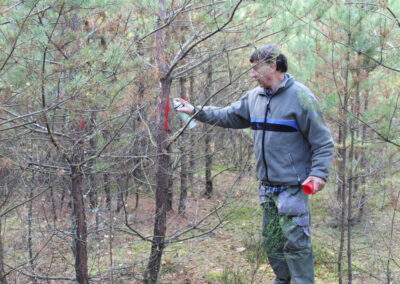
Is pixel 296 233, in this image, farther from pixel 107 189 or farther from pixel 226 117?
pixel 107 189


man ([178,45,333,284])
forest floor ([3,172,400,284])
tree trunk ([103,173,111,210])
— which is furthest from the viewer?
tree trunk ([103,173,111,210])

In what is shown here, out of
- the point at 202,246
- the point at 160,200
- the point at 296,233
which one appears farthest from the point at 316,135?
the point at 202,246

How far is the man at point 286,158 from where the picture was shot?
2721mm

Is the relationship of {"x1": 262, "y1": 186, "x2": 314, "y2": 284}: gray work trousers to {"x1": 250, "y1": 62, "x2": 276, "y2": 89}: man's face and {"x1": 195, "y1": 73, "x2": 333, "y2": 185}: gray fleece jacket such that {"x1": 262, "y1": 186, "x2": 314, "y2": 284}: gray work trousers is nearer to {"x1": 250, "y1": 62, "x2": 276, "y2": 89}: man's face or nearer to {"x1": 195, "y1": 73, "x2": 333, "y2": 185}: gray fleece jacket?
{"x1": 195, "y1": 73, "x2": 333, "y2": 185}: gray fleece jacket

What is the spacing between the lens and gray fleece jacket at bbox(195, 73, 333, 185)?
271 cm

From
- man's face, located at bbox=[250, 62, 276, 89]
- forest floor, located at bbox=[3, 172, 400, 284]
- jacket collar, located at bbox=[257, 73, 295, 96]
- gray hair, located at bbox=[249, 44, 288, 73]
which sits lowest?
forest floor, located at bbox=[3, 172, 400, 284]

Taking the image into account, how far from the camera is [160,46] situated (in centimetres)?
367

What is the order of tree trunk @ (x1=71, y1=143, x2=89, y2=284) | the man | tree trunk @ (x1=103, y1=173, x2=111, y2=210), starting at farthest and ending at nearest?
tree trunk @ (x1=103, y1=173, x2=111, y2=210), tree trunk @ (x1=71, y1=143, x2=89, y2=284), the man

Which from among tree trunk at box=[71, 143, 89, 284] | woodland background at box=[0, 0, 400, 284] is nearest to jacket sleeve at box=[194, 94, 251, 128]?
woodland background at box=[0, 0, 400, 284]

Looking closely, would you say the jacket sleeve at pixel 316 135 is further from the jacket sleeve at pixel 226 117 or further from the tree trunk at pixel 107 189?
the tree trunk at pixel 107 189

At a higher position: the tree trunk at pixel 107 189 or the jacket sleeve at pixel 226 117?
the jacket sleeve at pixel 226 117

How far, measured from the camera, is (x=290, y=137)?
9.24 feet

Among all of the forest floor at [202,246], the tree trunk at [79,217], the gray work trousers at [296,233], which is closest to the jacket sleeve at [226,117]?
the forest floor at [202,246]

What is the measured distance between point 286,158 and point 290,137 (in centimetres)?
15
